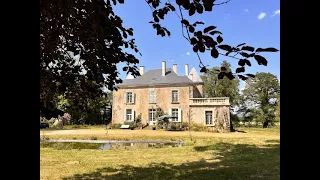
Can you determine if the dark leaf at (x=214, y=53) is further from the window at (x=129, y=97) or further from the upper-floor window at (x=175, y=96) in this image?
the window at (x=129, y=97)

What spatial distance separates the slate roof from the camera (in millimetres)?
20328

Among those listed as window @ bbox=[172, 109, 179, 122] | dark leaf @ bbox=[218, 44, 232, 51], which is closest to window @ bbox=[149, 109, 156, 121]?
window @ bbox=[172, 109, 179, 122]

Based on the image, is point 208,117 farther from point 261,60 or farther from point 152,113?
point 261,60

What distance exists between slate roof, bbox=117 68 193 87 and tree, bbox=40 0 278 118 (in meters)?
17.6

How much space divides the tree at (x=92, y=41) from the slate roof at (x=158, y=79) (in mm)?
17605

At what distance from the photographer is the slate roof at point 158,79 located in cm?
2033

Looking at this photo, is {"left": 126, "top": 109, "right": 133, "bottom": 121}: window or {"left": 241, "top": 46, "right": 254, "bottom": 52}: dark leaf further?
{"left": 126, "top": 109, "right": 133, "bottom": 121}: window

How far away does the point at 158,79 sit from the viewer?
2111cm

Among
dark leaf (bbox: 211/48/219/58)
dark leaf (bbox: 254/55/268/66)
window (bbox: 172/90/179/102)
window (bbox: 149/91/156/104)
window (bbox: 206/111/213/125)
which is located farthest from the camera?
window (bbox: 149/91/156/104)

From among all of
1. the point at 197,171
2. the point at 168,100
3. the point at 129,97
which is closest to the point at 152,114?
the point at 168,100

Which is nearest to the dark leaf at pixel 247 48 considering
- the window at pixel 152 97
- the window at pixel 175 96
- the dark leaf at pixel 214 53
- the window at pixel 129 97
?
the dark leaf at pixel 214 53

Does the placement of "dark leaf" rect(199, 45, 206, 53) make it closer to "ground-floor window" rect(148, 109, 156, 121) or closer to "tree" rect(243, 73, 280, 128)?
"tree" rect(243, 73, 280, 128)
